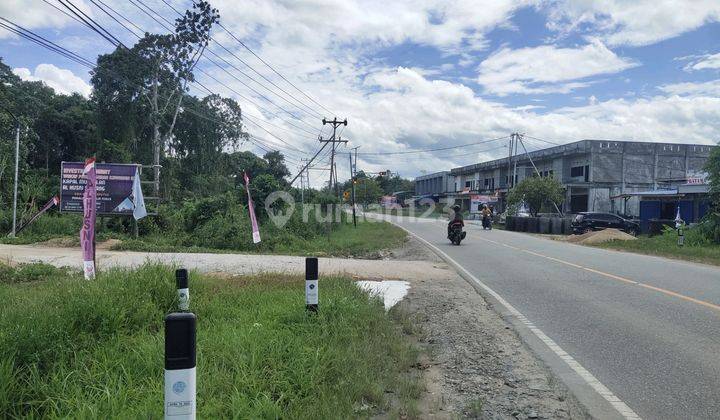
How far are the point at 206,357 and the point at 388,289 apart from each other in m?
→ 6.38

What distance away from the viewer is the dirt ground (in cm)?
→ 466

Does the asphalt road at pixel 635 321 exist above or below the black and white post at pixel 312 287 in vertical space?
below

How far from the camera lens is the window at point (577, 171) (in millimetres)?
57594

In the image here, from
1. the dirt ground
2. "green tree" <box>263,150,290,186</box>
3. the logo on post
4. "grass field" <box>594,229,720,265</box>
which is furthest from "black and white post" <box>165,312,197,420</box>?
"green tree" <box>263,150,290,186</box>

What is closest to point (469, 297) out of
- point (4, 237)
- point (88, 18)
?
point (88, 18)

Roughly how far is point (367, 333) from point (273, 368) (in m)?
1.77

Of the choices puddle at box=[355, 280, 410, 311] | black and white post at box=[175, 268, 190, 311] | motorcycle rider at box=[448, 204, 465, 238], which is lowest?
puddle at box=[355, 280, 410, 311]

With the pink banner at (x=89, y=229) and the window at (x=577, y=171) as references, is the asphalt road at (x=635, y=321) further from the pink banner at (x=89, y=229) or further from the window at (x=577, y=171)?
the window at (x=577, y=171)

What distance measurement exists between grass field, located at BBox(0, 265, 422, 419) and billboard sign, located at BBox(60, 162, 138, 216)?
13.8m

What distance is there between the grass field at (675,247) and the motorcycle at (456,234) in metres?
6.90

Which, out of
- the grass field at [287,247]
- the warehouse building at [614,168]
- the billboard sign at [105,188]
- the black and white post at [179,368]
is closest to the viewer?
the black and white post at [179,368]

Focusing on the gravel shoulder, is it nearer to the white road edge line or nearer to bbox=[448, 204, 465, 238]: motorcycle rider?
the white road edge line

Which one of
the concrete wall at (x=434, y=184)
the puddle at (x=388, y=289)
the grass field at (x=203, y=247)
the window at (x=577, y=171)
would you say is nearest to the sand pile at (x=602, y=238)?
the grass field at (x=203, y=247)

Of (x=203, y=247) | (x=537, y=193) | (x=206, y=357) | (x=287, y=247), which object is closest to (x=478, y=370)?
(x=206, y=357)
